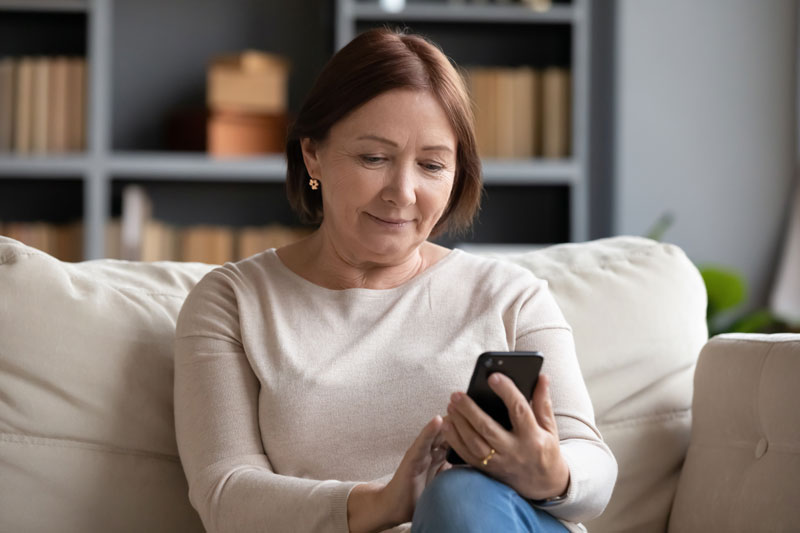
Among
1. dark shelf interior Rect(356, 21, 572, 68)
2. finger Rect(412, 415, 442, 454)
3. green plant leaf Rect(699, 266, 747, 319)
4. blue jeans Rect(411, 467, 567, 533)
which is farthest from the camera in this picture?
dark shelf interior Rect(356, 21, 572, 68)

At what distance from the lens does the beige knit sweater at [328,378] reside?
1264 mm

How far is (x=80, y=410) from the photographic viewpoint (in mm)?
1431

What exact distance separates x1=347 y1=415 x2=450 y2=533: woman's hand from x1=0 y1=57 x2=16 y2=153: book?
8.70 ft

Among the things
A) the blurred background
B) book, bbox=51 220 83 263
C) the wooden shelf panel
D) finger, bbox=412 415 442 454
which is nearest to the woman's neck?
finger, bbox=412 415 442 454

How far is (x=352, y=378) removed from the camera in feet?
4.50

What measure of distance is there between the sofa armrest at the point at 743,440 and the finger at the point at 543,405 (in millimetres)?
440

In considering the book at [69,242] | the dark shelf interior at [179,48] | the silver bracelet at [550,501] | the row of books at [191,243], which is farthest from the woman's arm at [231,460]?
the dark shelf interior at [179,48]

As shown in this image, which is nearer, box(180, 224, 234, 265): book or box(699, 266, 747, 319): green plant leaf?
box(699, 266, 747, 319): green plant leaf

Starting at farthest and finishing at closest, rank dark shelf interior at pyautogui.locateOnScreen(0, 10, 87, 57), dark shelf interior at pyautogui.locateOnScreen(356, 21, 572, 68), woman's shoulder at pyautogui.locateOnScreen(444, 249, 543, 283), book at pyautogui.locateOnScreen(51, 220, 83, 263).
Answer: dark shelf interior at pyautogui.locateOnScreen(356, 21, 572, 68) < dark shelf interior at pyautogui.locateOnScreen(0, 10, 87, 57) < book at pyautogui.locateOnScreen(51, 220, 83, 263) < woman's shoulder at pyautogui.locateOnScreen(444, 249, 543, 283)

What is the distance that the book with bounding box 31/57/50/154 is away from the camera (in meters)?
3.39

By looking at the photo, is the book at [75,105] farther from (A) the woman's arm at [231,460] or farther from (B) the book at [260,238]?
(A) the woman's arm at [231,460]

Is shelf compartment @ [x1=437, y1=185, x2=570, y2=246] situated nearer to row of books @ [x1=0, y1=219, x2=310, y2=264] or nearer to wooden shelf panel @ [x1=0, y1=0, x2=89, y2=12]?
row of books @ [x1=0, y1=219, x2=310, y2=264]

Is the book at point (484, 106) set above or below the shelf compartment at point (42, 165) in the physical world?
above

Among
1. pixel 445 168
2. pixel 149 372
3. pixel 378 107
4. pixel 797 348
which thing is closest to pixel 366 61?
pixel 378 107
